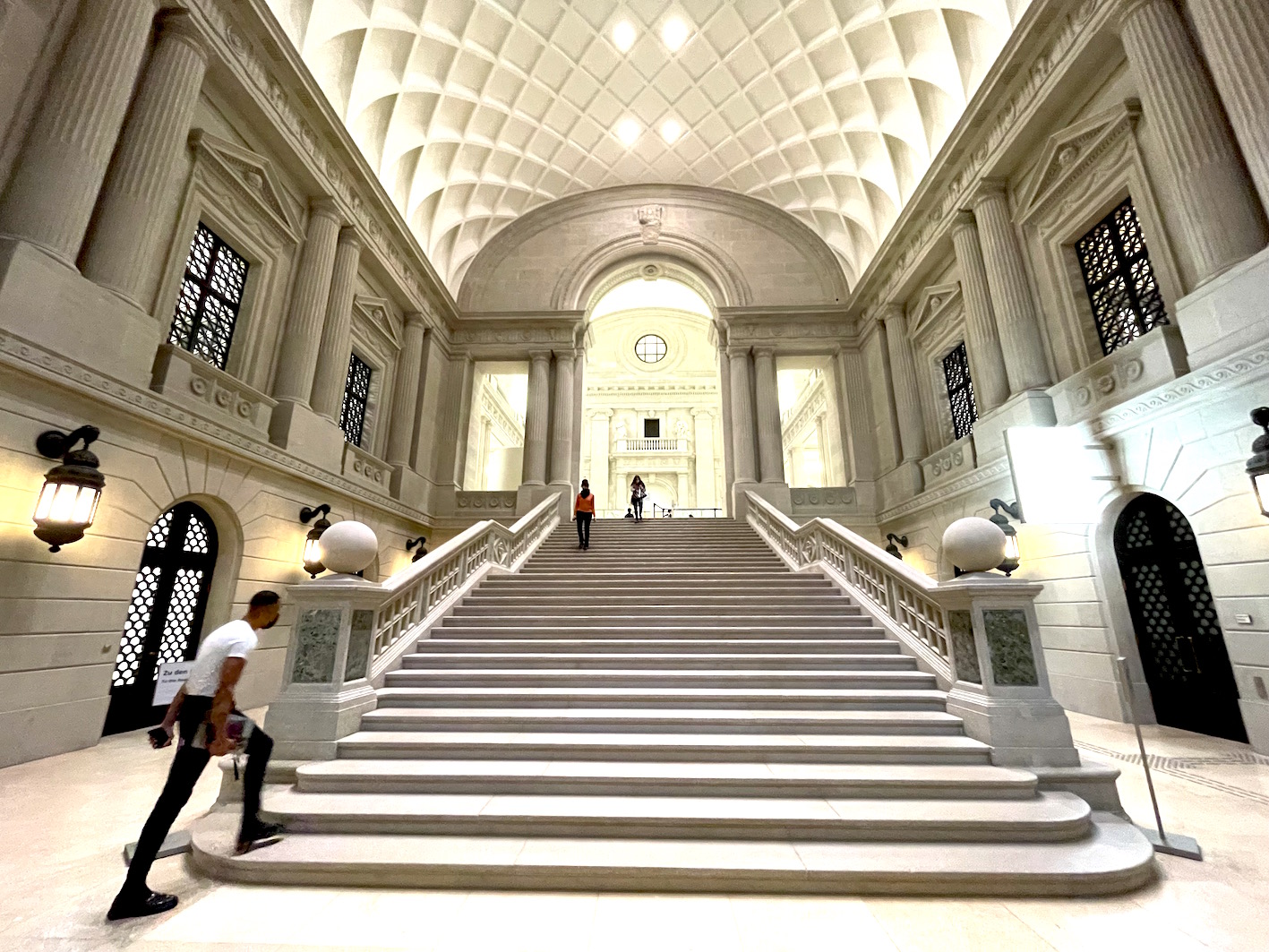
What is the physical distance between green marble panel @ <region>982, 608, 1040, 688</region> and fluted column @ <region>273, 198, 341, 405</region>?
1006 centimetres

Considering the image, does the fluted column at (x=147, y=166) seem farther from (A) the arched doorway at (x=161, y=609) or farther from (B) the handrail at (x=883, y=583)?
(B) the handrail at (x=883, y=583)

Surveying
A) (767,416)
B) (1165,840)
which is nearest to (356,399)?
(767,416)

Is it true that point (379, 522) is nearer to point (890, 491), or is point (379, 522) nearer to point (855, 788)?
point (855, 788)

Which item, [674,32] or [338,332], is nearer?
[338,332]

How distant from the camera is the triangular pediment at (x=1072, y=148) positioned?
24.3 ft

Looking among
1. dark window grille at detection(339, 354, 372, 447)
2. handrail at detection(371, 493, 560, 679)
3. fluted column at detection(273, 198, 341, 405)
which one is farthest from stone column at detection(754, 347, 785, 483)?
fluted column at detection(273, 198, 341, 405)

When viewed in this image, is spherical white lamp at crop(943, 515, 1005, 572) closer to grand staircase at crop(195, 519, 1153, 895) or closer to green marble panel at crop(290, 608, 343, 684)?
grand staircase at crop(195, 519, 1153, 895)

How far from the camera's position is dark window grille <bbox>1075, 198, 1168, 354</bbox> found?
7414mm

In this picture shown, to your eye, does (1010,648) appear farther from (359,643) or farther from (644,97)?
(644,97)

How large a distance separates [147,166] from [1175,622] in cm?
1354

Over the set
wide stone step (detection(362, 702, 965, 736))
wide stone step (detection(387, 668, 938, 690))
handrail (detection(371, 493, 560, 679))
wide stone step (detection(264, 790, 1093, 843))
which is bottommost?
wide stone step (detection(264, 790, 1093, 843))

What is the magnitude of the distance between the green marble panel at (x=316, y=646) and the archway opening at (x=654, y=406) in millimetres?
19988

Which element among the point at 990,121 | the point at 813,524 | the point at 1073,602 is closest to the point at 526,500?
the point at 813,524

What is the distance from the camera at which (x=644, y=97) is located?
559 inches
